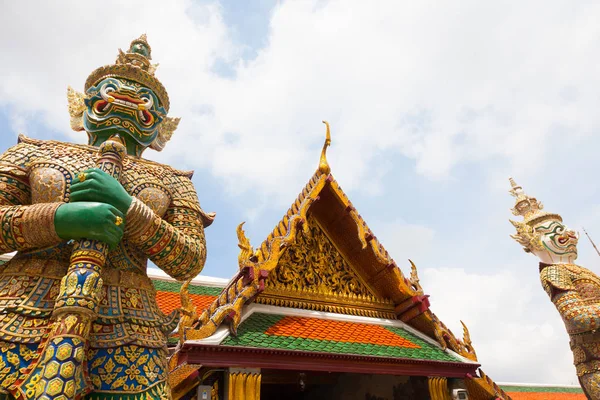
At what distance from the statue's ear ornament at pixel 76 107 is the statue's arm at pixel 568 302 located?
6896 millimetres

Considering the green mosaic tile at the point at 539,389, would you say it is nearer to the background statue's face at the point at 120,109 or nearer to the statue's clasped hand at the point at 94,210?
the background statue's face at the point at 120,109

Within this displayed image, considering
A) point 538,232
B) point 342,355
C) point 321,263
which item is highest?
point 538,232

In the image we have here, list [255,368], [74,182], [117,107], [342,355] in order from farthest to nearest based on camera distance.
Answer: [342,355]
[255,368]
[117,107]
[74,182]

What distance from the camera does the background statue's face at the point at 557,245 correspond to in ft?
24.2

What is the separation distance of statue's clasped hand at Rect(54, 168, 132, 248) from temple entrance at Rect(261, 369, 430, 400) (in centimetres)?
303

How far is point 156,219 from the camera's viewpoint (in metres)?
2.75

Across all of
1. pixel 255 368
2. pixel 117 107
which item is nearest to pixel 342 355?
pixel 255 368

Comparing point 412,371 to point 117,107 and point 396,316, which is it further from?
point 117,107

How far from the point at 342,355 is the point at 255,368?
0.84 m

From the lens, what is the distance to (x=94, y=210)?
244cm

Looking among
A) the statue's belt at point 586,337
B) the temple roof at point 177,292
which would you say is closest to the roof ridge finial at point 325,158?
the temple roof at point 177,292

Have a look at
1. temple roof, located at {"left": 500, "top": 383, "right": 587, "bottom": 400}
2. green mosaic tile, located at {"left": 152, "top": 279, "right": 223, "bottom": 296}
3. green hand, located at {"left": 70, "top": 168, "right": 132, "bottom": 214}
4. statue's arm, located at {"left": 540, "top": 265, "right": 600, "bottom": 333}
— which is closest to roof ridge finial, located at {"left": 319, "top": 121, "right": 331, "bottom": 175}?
green hand, located at {"left": 70, "top": 168, "right": 132, "bottom": 214}

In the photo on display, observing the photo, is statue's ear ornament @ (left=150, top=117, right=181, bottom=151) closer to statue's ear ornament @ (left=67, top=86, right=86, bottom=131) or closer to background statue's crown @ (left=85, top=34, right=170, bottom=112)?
background statue's crown @ (left=85, top=34, right=170, bottom=112)

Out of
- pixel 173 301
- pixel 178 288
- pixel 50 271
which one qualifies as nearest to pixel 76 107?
pixel 50 271
